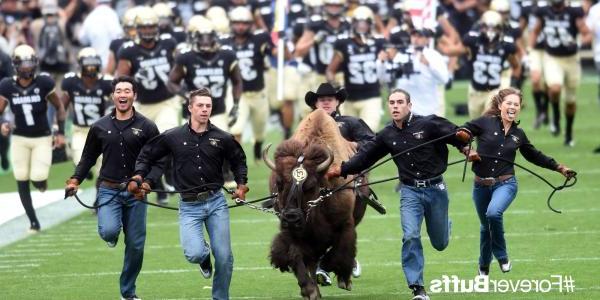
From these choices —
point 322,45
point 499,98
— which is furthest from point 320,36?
point 499,98

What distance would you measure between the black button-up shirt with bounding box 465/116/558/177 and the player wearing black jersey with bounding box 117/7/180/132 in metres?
6.78

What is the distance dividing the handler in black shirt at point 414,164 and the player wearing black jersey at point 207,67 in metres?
6.27

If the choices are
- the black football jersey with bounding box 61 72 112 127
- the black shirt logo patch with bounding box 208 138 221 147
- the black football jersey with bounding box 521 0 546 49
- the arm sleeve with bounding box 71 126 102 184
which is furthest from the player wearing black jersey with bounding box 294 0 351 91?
the black shirt logo patch with bounding box 208 138 221 147

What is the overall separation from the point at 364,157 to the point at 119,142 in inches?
77.8

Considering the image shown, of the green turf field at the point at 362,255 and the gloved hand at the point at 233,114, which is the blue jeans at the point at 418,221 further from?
the gloved hand at the point at 233,114

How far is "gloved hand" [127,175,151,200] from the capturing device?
39.9 ft

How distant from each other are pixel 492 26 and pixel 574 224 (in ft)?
13.4

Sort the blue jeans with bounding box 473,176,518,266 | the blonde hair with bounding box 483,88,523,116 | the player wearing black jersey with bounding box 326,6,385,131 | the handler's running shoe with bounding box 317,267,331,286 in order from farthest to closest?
1. the player wearing black jersey with bounding box 326,6,385,131
2. the handler's running shoe with bounding box 317,267,331,286
3. the blonde hair with bounding box 483,88,523,116
4. the blue jeans with bounding box 473,176,518,266

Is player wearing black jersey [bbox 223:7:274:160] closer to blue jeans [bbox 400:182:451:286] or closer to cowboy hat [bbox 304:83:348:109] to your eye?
cowboy hat [bbox 304:83:348:109]

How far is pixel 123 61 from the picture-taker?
19031mm

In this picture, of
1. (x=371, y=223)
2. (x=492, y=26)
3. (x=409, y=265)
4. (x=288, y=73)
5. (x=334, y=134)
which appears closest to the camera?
(x=409, y=265)

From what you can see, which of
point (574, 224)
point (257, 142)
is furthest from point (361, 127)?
point (257, 142)

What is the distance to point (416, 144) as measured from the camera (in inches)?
492

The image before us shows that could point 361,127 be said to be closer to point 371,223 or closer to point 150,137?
point 150,137
